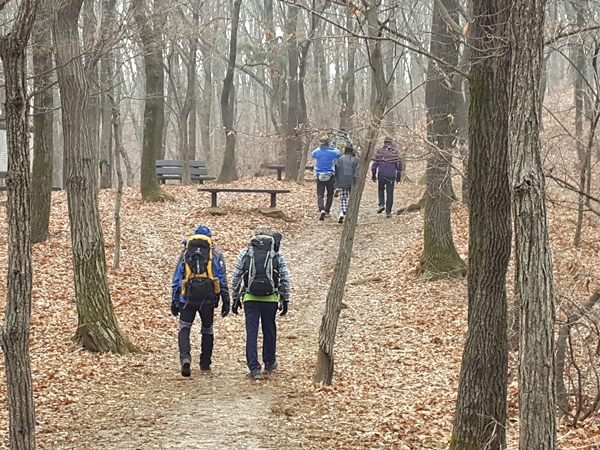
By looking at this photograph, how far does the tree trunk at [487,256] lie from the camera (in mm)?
5199

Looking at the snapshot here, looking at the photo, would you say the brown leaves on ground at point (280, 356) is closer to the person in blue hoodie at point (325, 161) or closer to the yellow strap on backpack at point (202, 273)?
the yellow strap on backpack at point (202, 273)

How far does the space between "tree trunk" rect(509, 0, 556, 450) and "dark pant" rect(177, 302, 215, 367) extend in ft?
17.1

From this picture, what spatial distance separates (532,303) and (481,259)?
4.88 feet

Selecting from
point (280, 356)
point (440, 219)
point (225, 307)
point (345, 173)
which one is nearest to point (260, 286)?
point (225, 307)

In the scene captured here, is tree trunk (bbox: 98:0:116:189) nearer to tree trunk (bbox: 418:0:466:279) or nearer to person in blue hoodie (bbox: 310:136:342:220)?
person in blue hoodie (bbox: 310:136:342:220)

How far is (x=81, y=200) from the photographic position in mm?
9000

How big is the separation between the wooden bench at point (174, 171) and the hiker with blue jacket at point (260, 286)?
55.5ft

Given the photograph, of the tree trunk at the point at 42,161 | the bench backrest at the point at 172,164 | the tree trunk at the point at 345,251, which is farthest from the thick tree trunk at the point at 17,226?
the bench backrest at the point at 172,164

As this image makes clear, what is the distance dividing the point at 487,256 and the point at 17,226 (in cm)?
325

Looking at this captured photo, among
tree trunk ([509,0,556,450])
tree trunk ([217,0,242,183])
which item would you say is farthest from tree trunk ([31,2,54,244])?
tree trunk ([509,0,556,450])

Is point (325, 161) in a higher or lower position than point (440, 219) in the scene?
higher

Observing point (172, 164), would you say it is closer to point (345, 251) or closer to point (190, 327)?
point (190, 327)

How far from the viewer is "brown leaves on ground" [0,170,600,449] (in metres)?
6.45

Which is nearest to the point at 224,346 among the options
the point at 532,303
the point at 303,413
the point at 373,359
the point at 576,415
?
the point at 373,359
